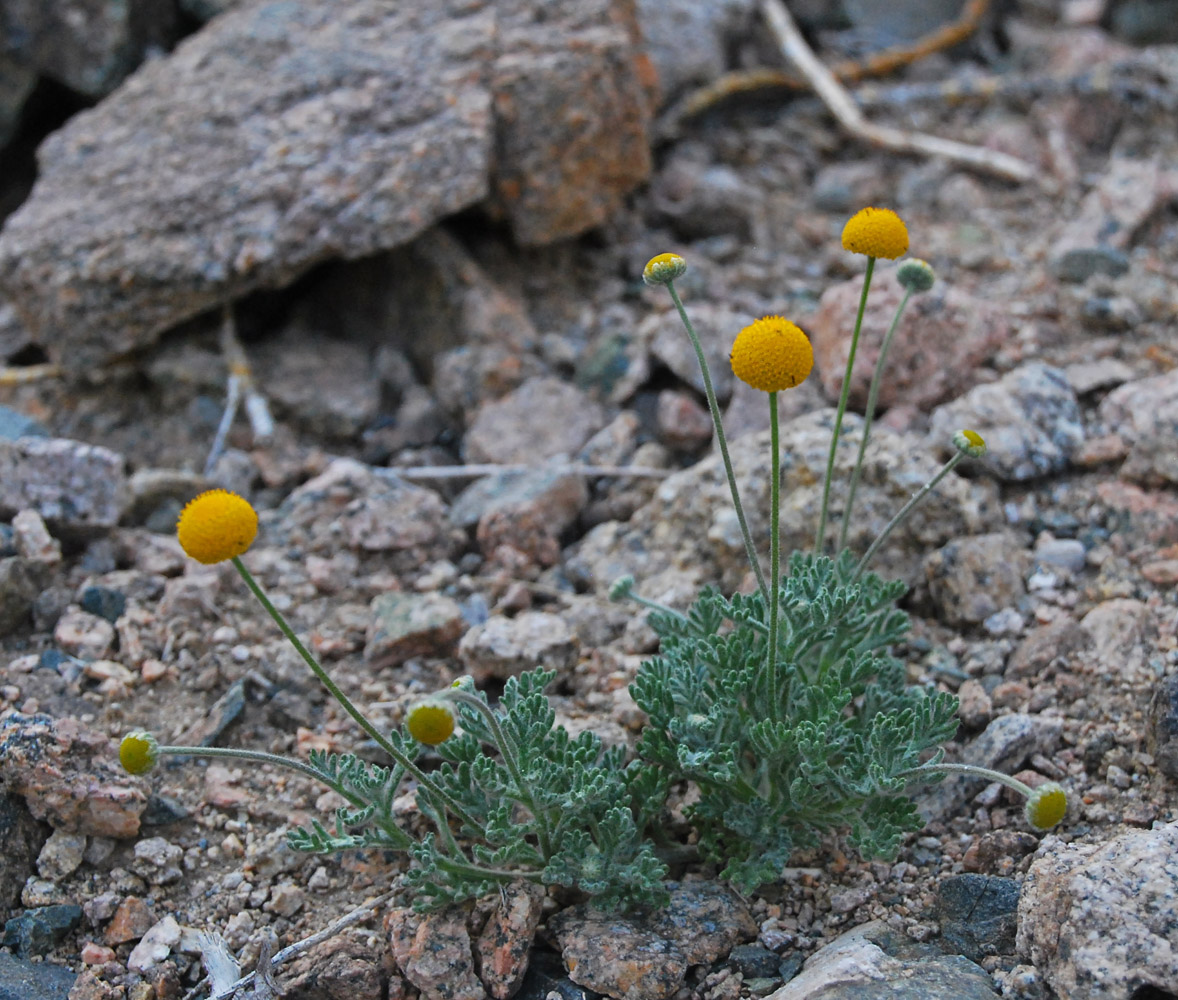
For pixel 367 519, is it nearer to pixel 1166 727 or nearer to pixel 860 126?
pixel 1166 727

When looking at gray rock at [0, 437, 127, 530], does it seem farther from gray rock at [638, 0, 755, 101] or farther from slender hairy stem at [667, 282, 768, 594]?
gray rock at [638, 0, 755, 101]

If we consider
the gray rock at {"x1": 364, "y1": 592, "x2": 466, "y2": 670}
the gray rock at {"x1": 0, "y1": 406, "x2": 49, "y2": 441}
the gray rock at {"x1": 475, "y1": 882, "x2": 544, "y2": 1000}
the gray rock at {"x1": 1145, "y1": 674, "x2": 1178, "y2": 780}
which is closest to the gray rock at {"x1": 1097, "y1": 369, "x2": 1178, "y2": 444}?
the gray rock at {"x1": 1145, "y1": 674, "x2": 1178, "y2": 780}

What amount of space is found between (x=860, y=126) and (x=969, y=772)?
14.5 feet

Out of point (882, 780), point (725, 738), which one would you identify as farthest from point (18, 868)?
point (882, 780)

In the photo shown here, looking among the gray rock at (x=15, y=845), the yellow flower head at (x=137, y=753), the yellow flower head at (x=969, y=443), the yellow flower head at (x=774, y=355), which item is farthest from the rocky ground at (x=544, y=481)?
the yellow flower head at (x=774, y=355)

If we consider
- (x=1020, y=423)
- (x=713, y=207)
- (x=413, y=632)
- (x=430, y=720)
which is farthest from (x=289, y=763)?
(x=713, y=207)

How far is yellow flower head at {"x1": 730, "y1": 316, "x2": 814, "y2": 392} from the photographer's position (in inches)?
79.8

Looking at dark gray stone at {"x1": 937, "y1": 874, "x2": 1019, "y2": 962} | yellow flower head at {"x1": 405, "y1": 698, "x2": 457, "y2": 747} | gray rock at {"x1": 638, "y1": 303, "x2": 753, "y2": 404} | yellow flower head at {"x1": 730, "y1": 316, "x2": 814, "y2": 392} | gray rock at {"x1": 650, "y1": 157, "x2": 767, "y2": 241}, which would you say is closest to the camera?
yellow flower head at {"x1": 405, "y1": 698, "x2": 457, "y2": 747}

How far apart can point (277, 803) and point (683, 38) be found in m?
4.39

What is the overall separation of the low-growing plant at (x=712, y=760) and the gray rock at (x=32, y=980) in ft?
2.14

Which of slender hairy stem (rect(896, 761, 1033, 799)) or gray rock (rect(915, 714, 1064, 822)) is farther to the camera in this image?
gray rock (rect(915, 714, 1064, 822))

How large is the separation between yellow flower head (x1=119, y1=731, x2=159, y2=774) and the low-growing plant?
0.13 metres

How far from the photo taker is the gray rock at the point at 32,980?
92.7 inches

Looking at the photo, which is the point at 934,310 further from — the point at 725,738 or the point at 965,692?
the point at 725,738
